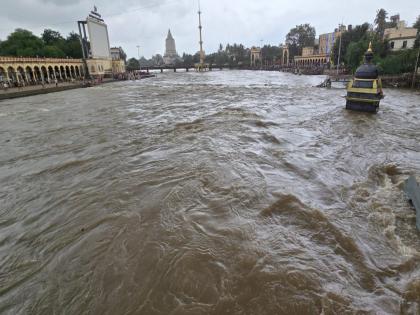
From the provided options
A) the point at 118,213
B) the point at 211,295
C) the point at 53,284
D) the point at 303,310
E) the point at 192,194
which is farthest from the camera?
the point at 192,194

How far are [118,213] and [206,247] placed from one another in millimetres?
2052

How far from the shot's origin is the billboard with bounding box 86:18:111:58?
58.6 m

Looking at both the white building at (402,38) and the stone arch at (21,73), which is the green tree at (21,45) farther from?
the white building at (402,38)

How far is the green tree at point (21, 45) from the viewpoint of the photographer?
51.9 metres

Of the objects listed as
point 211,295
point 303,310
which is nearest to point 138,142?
point 211,295

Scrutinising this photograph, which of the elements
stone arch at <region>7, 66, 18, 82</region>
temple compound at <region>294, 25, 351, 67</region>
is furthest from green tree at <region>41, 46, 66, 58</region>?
temple compound at <region>294, 25, 351, 67</region>

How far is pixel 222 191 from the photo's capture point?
18.3 ft

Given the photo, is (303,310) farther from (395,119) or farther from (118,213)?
(395,119)

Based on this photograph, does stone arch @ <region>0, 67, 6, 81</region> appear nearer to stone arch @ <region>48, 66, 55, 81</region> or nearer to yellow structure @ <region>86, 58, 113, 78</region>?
stone arch @ <region>48, 66, 55, 81</region>

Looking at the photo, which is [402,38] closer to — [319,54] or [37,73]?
[319,54]

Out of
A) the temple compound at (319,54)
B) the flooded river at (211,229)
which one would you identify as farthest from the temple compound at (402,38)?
the temple compound at (319,54)

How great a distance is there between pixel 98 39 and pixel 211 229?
71.5 metres

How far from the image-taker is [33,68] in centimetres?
4272

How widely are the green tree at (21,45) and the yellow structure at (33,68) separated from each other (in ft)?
21.5
